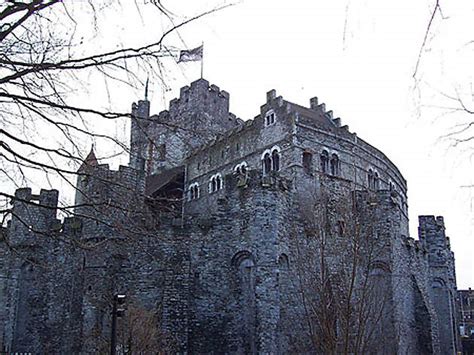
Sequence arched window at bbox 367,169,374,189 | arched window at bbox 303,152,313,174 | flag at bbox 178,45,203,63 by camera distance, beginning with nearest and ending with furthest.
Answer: flag at bbox 178,45,203,63
arched window at bbox 303,152,313,174
arched window at bbox 367,169,374,189

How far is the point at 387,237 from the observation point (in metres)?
31.9

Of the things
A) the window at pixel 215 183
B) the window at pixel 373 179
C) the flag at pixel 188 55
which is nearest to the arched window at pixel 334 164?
the window at pixel 373 179

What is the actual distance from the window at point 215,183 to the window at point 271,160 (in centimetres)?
437

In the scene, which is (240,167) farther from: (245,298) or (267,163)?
(245,298)

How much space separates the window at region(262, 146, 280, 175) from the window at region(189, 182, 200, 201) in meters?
7.40

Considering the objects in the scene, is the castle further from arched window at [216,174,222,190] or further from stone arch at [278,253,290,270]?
arched window at [216,174,222,190]

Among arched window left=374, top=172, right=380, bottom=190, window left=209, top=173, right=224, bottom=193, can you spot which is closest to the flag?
window left=209, top=173, right=224, bottom=193

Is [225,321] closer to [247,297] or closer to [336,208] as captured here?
[247,297]

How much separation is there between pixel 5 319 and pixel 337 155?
20570mm

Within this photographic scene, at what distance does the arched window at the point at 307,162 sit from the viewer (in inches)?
1373

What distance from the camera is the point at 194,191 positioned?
42.8 metres

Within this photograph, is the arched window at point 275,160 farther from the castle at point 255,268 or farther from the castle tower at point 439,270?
the castle tower at point 439,270

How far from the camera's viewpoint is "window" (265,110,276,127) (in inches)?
1449

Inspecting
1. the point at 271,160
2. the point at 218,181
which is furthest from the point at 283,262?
the point at 218,181
